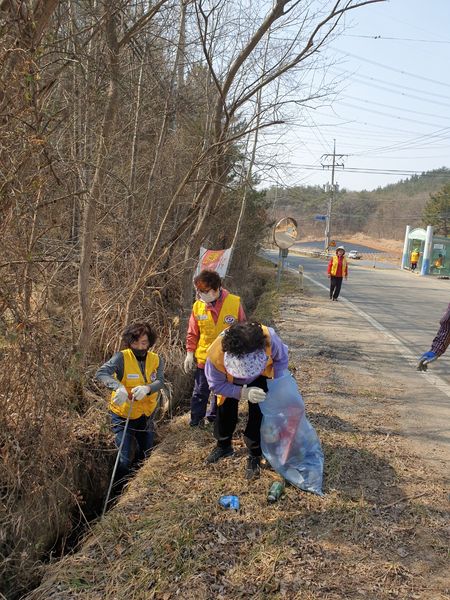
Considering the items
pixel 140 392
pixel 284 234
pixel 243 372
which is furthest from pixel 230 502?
pixel 284 234

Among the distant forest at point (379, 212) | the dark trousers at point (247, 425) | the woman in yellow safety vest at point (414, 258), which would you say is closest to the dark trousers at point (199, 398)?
the dark trousers at point (247, 425)

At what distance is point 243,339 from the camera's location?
10.2 ft

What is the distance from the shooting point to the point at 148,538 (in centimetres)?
292

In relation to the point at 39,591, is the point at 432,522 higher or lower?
higher

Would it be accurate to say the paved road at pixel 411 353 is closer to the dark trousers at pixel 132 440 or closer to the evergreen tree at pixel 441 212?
the dark trousers at pixel 132 440

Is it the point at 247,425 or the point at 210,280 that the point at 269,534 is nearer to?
the point at 247,425

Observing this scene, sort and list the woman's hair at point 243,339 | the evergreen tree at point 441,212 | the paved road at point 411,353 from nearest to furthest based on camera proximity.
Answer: the woman's hair at point 243,339 < the paved road at point 411,353 < the evergreen tree at point 441,212

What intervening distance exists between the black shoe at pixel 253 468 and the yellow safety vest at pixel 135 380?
1.06 metres

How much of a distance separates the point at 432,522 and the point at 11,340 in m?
3.02

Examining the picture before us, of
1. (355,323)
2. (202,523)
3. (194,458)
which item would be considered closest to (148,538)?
(202,523)

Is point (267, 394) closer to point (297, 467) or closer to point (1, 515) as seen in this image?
point (297, 467)

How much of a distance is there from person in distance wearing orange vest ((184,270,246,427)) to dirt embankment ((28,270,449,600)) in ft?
1.17

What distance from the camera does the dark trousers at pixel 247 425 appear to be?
11.6ft

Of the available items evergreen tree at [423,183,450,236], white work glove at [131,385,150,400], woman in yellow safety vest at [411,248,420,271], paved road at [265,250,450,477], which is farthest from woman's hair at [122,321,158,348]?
evergreen tree at [423,183,450,236]
